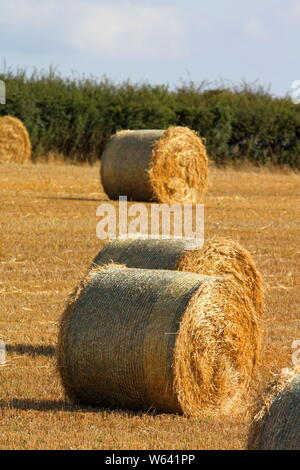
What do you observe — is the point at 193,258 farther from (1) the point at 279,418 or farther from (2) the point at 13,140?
(2) the point at 13,140

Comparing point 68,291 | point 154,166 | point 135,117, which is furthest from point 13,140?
point 68,291

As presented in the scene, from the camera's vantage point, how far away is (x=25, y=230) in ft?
51.3

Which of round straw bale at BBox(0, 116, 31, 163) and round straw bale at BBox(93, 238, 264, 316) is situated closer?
round straw bale at BBox(93, 238, 264, 316)

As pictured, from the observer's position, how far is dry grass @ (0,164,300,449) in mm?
6320

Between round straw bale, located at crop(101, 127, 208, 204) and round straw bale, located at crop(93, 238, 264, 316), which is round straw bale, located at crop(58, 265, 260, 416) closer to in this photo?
round straw bale, located at crop(93, 238, 264, 316)

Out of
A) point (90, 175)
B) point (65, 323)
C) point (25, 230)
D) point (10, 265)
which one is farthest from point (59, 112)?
point (65, 323)

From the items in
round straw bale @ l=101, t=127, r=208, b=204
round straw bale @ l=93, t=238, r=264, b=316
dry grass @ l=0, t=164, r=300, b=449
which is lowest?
dry grass @ l=0, t=164, r=300, b=449

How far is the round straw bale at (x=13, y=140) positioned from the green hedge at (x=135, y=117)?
2.37m

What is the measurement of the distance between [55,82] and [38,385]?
2880 cm

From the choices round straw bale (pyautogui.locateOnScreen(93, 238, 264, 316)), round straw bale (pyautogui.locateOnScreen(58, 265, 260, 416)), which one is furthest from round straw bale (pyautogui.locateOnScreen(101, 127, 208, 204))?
round straw bale (pyautogui.locateOnScreen(58, 265, 260, 416))

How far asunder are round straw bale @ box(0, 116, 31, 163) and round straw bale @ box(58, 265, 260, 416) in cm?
2284

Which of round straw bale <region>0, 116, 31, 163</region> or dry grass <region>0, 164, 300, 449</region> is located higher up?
round straw bale <region>0, 116, 31, 163</region>

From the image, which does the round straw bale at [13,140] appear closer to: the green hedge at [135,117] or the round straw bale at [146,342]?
the green hedge at [135,117]
